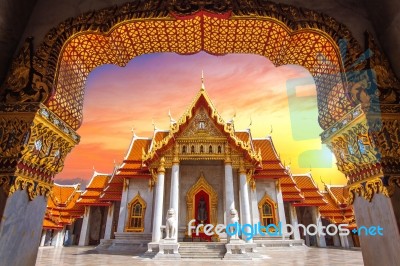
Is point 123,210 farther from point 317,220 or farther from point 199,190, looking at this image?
point 317,220

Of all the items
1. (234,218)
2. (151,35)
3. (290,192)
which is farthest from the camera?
(290,192)

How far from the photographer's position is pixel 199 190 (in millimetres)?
14000

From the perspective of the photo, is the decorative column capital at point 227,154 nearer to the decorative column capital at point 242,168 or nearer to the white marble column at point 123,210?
the decorative column capital at point 242,168

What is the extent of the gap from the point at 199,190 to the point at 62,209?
1558 centimetres

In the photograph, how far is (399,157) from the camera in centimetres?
270

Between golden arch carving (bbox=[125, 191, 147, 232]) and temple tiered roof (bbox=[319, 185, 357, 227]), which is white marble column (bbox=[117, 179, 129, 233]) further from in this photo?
temple tiered roof (bbox=[319, 185, 357, 227])

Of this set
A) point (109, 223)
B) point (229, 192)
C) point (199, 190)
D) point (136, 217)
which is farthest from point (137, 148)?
point (229, 192)

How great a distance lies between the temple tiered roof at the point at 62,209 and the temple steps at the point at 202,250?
1335cm

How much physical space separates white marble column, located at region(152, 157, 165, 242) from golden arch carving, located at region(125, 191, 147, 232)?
319cm

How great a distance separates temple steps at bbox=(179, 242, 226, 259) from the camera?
11.0 meters

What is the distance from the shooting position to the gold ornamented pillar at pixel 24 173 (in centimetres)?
258

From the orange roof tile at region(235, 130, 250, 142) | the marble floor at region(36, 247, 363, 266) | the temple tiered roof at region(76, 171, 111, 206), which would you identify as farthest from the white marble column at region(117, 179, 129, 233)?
the orange roof tile at region(235, 130, 250, 142)

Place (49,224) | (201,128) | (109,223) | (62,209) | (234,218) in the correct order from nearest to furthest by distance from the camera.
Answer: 1. (234,218)
2. (201,128)
3. (109,223)
4. (49,224)
5. (62,209)

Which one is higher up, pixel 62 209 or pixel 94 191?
pixel 94 191
